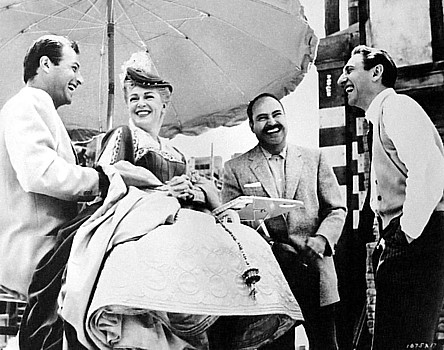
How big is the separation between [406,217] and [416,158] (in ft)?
0.86

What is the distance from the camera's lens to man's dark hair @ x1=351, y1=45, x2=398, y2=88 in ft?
10.7

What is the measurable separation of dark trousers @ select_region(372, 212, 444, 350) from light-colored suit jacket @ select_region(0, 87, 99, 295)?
1.33m

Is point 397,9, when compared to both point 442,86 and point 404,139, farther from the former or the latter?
point 404,139

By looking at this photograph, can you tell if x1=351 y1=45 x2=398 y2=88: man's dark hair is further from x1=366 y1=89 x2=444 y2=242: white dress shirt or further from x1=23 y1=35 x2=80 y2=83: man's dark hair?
x1=23 y1=35 x2=80 y2=83: man's dark hair

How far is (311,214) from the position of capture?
3.15m

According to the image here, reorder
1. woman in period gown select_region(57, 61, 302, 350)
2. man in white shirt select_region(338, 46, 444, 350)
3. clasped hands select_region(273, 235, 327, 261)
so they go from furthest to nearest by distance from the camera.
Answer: clasped hands select_region(273, 235, 327, 261) < man in white shirt select_region(338, 46, 444, 350) < woman in period gown select_region(57, 61, 302, 350)

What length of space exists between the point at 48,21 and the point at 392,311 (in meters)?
2.05

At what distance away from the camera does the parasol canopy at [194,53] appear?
3260mm

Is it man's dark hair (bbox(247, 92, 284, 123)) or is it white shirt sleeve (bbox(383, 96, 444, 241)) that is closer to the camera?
white shirt sleeve (bbox(383, 96, 444, 241))

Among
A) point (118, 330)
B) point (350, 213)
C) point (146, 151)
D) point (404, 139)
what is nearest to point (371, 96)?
point (404, 139)

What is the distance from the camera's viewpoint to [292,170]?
319 cm

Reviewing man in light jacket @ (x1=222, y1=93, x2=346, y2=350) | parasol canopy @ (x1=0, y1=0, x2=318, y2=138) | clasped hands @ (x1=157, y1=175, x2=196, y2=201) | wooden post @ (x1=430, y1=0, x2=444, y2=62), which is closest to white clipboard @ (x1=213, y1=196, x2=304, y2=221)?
man in light jacket @ (x1=222, y1=93, x2=346, y2=350)

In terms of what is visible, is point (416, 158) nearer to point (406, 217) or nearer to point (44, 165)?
point (406, 217)

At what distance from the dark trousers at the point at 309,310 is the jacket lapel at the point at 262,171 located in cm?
27
